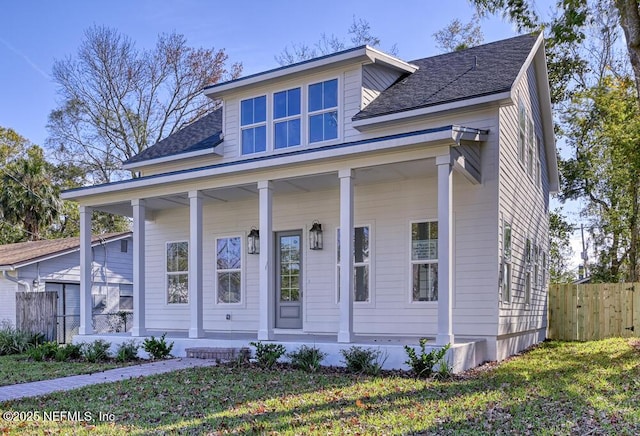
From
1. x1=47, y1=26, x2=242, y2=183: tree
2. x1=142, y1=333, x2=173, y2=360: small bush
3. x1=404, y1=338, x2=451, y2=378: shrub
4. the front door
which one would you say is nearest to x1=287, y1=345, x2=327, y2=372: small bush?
x1=404, y1=338, x2=451, y2=378: shrub

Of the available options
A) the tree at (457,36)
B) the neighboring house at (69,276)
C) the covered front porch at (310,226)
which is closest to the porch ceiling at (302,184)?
the covered front porch at (310,226)

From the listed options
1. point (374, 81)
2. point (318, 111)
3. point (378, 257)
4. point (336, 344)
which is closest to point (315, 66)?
point (318, 111)

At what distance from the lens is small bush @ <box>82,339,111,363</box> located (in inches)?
421

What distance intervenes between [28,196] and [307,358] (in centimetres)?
2106

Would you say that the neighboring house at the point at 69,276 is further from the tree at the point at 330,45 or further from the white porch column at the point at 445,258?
the white porch column at the point at 445,258

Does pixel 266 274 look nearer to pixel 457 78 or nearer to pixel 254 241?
pixel 254 241

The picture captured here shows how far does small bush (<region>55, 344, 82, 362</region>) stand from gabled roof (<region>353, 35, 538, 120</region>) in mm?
6969

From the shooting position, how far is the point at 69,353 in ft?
36.2

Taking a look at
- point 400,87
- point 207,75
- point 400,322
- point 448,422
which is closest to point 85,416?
point 448,422

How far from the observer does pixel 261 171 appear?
10102mm

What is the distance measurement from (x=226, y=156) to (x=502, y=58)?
627cm

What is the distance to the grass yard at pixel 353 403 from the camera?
5258 millimetres

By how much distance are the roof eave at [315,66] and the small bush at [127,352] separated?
5715mm

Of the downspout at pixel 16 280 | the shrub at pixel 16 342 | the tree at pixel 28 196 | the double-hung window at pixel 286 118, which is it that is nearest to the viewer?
the double-hung window at pixel 286 118
